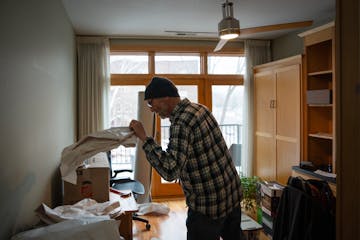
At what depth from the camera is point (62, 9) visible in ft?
11.0

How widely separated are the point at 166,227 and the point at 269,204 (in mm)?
1303

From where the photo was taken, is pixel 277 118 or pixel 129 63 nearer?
pixel 277 118

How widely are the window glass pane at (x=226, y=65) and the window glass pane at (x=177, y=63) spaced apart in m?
0.23

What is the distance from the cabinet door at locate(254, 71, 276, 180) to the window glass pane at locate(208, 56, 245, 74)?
15.8 inches

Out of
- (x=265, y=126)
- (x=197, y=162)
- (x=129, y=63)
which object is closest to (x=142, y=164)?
(x=129, y=63)

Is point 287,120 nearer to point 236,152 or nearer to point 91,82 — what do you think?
point 236,152

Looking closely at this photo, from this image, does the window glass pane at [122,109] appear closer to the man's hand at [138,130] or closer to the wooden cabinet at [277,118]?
the wooden cabinet at [277,118]

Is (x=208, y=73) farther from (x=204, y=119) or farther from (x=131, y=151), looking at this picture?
(x=204, y=119)

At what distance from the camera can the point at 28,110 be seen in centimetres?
192

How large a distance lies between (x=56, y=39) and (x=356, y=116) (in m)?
2.69

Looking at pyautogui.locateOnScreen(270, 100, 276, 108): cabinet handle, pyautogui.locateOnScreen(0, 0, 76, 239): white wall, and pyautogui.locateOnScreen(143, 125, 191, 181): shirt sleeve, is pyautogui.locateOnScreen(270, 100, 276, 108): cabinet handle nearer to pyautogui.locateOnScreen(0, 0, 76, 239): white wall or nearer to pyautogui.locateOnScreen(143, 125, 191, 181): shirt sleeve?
pyautogui.locateOnScreen(0, 0, 76, 239): white wall

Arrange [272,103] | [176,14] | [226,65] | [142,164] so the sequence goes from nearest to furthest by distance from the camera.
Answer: [176,14], [142,164], [272,103], [226,65]

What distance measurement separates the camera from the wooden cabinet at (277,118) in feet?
13.1

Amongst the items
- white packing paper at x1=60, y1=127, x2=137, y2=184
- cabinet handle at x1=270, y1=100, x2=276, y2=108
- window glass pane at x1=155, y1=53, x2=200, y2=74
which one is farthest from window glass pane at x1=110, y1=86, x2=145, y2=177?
white packing paper at x1=60, y1=127, x2=137, y2=184
